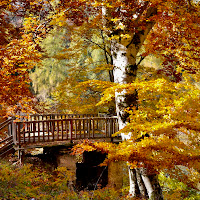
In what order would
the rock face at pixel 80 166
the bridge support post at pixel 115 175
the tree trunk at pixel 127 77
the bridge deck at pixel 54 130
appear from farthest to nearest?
1. the bridge support post at pixel 115 175
2. the rock face at pixel 80 166
3. the bridge deck at pixel 54 130
4. the tree trunk at pixel 127 77

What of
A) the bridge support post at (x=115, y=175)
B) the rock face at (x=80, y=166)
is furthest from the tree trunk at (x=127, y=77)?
the bridge support post at (x=115, y=175)

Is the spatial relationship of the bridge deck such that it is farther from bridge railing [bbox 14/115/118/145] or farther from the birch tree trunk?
the birch tree trunk

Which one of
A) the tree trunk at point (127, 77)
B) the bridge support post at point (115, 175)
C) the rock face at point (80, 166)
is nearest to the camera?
the tree trunk at point (127, 77)

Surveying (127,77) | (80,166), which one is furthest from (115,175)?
(127,77)

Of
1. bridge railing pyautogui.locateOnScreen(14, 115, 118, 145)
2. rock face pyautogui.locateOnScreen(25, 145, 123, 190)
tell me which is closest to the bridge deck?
bridge railing pyautogui.locateOnScreen(14, 115, 118, 145)

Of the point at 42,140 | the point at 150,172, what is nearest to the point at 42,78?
the point at 42,140

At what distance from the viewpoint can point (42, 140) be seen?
30.6 ft

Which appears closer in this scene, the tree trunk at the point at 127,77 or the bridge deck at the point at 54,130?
the tree trunk at the point at 127,77

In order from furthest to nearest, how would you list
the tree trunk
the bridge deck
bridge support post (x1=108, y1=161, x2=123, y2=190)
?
bridge support post (x1=108, y1=161, x2=123, y2=190) → the bridge deck → the tree trunk

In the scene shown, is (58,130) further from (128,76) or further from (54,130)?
(128,76)

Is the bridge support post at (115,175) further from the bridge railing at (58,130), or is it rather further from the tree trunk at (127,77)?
the tree trunk at (127,77)

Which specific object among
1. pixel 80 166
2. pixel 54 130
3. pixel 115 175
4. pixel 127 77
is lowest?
pixel 115 175

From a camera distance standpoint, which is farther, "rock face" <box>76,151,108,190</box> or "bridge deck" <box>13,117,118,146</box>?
"rock face" <box>76,151,108,190</box>

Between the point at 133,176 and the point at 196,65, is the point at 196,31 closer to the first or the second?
the point at 196,65
